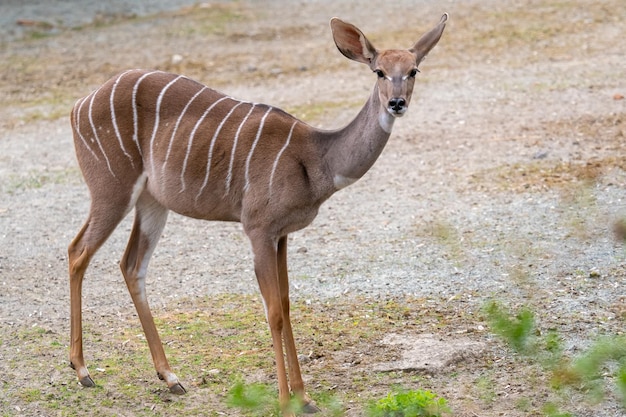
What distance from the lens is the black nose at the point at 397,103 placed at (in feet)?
13.4

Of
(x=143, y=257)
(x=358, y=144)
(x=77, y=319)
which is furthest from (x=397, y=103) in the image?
(x=77, y=319)

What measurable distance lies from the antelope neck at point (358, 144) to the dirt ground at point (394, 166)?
0.63m

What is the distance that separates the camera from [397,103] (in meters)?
4.07

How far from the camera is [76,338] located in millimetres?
4621

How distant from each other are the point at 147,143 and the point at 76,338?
948 mm

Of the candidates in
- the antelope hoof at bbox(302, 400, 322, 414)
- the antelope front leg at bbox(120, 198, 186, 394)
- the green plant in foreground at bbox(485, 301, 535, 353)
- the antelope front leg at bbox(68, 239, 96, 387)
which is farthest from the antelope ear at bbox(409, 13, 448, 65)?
the green plant in foreground at bbox(485, 301, 535, 353)

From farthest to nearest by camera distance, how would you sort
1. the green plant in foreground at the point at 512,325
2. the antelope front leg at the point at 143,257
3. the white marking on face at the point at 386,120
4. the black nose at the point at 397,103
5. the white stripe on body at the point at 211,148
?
the antelope front leg at the point at 143,257, the white stripe on body at the point at 211,148, the white marking on face at the point at 386,120, the black nose at the point at 397,103, the green plant in foreground at the point at 512,325

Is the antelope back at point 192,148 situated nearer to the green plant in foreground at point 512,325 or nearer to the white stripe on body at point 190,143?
the white stripe on body at point 190,143

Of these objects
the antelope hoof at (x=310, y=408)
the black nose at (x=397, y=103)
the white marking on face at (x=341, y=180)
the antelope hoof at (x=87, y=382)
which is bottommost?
the antelope hoof at (x=87, y=382)

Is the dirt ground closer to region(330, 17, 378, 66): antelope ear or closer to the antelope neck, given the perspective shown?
the antelope neck

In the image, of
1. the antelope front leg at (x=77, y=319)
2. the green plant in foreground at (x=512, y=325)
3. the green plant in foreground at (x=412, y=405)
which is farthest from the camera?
the antelope front leg at (x=77, y=319)

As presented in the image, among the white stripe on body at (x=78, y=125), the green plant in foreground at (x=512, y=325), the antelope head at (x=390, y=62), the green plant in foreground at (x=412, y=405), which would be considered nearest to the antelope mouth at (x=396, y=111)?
the antelope head at (x=390, y=62)

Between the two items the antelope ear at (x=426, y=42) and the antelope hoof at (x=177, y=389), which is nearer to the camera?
the antelope ear at (x=426, y=42)

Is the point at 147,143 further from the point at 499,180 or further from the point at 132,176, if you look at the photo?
the point at 499,180
